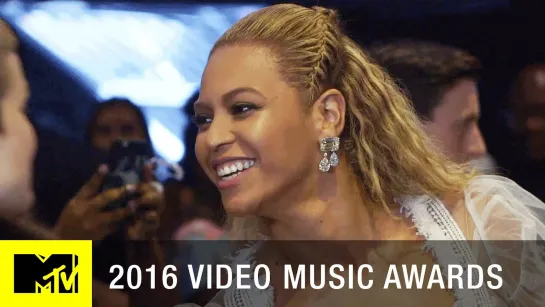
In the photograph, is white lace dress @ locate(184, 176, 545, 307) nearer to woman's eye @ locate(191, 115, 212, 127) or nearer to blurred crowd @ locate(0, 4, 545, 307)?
blurred crowd @ locate(0, 4, 545, 307)

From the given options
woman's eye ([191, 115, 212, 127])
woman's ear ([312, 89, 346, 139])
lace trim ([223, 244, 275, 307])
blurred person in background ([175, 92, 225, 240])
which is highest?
woman's eye ([191, 115, 212, 127])

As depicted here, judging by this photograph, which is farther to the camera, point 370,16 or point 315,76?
point 370,16

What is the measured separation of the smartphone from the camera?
135 centimetres

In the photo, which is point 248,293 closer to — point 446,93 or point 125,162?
point 125,162

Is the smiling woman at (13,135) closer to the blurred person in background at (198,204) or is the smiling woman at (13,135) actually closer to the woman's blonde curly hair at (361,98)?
the blurred person in background at (198,204)

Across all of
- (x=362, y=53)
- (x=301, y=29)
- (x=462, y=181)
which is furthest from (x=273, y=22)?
(x=462, y=181)

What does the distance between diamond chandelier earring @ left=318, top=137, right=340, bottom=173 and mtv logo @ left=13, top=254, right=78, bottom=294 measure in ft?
1.79

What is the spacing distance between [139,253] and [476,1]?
0.87 metres

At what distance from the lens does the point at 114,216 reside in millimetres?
1357

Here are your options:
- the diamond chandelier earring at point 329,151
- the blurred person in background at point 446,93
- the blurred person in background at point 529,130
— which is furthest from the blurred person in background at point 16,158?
the blurred person in background at point 529,130

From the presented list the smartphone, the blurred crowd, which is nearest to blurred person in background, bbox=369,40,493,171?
the blurred crowd

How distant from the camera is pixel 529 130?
4.44 ft

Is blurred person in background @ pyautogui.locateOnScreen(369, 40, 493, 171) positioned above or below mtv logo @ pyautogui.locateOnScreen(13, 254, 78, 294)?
above

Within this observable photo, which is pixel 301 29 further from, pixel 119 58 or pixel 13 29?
pixel 13 29
